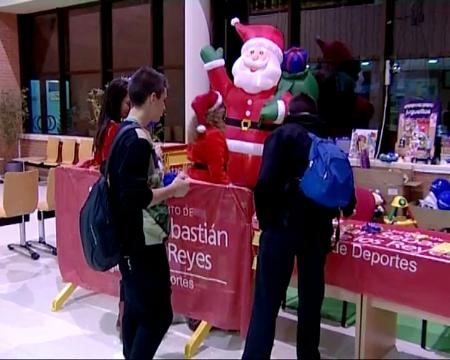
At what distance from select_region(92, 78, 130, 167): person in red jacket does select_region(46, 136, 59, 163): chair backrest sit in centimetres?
641

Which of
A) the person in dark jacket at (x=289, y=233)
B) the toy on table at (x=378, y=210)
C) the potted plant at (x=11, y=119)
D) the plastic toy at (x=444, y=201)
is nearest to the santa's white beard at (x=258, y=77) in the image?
the toy on table at (x=378, y=210)

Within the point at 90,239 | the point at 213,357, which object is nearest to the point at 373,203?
the point at 213,357

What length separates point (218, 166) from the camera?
349 centimetres

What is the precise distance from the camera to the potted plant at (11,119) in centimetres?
940

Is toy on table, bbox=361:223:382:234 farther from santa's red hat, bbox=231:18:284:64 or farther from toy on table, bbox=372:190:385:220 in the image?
santa's red hat, bbox=231:18:284:64

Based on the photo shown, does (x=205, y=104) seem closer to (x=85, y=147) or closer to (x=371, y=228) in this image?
(x=371, y=228)

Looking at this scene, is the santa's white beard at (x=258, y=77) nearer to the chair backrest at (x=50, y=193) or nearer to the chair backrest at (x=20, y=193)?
the chair backrest at (x=50, y=193)

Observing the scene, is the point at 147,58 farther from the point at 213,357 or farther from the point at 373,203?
the point at 213,357

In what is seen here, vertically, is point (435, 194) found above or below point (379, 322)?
above

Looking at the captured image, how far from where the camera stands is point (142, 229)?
1.99 m

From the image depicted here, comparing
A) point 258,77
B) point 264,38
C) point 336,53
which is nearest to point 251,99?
point 258,77

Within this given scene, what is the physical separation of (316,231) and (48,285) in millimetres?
2423

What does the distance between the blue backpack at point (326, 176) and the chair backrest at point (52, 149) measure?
292 inches

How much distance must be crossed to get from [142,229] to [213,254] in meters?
0.86
